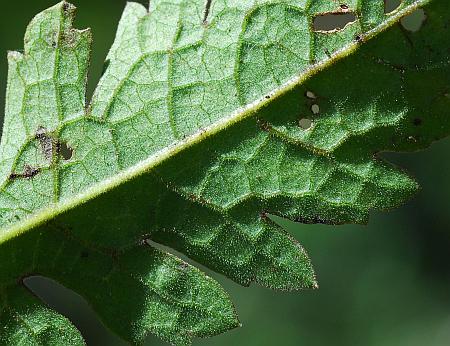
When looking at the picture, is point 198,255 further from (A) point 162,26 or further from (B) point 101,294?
(A) point 162,26

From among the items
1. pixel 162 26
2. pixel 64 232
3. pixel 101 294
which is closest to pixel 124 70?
pixel 162 26

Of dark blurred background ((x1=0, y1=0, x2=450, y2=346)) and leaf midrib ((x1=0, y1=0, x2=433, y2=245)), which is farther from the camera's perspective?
dark blurred background ((x1=0, y1=0, x2=450, y2=346))

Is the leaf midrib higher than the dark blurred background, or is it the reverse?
the leaf midrib

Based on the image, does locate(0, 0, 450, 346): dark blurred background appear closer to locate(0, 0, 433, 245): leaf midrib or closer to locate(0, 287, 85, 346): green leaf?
locate(0, 287, 85, 346): green leaf

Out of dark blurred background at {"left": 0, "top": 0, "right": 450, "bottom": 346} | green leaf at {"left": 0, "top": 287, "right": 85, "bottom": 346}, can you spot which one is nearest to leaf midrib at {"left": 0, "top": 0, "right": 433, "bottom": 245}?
green leaf at {"left": 0, "top": 287, "right": 85, "bottom": 346}

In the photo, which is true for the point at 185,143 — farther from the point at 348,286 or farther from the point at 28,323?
the point at 348,286

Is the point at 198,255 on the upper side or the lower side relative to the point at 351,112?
lower

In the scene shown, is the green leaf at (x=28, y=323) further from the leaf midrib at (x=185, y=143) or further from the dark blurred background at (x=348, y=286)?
→ the dark blurred background at (x=348, y=286)

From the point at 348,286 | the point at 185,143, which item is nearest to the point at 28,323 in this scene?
the point at 185,143
